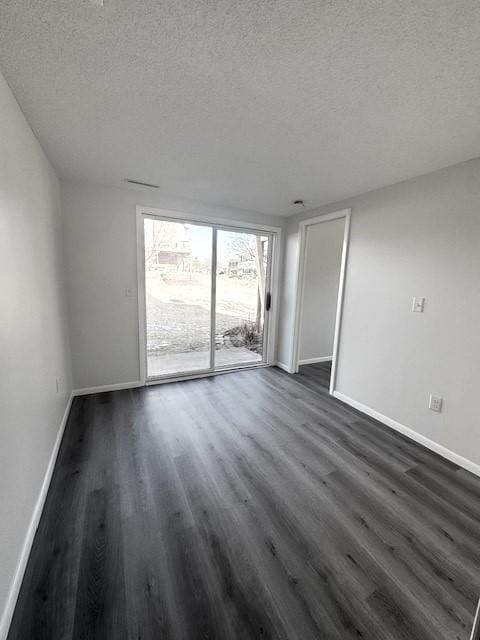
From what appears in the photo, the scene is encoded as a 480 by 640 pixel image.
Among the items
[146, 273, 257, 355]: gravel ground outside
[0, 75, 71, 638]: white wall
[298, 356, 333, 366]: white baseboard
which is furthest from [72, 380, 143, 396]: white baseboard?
[298, 356, 333, 366]: white baseboard

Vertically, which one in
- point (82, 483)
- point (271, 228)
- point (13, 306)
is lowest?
point (82, 483)

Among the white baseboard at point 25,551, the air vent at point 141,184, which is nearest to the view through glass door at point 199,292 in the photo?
the air vent at point 141,184

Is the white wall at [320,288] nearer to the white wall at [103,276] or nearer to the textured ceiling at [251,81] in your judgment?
the textured ceiling at [251,81]

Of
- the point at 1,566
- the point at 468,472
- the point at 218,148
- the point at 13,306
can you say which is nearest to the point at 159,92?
the point at 218,148

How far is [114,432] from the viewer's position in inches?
89.7

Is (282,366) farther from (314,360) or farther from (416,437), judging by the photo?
(416,437)

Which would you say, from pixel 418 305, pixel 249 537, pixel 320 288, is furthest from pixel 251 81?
pixel 320 288

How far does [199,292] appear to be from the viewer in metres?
3.49

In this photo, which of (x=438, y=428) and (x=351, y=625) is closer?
(x=351, y=625)

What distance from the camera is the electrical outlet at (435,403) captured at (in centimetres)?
218

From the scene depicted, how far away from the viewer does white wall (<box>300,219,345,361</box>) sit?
4137 millimetres

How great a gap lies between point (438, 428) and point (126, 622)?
2.48 metres

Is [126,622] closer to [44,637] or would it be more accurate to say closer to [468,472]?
[44,637]

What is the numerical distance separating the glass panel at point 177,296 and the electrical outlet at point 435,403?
103 inches
